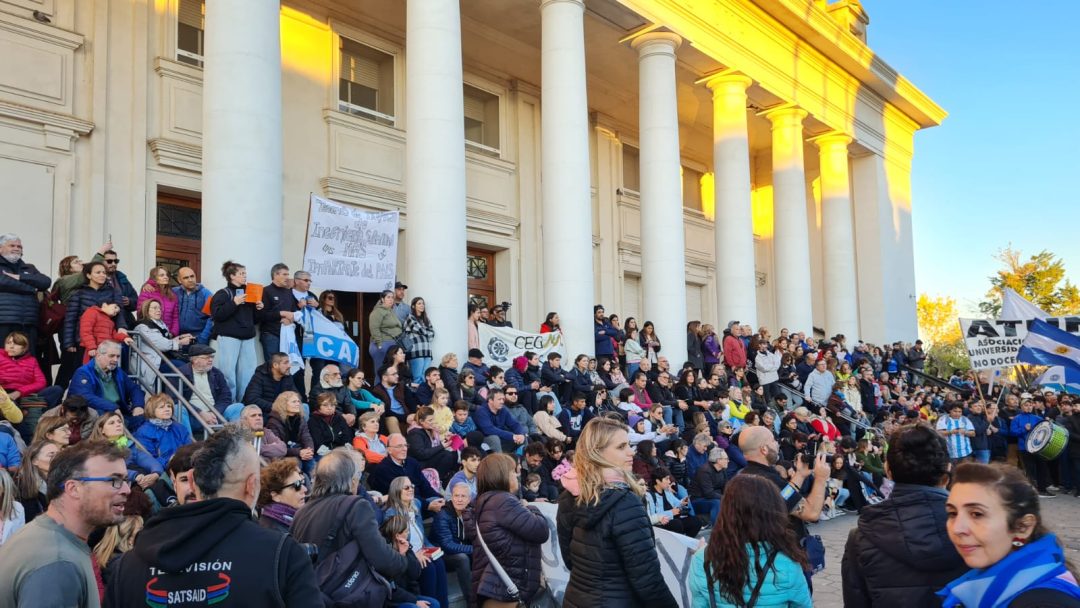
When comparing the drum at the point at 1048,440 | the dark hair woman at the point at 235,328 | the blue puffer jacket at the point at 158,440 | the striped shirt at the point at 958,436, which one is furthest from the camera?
the drum at the point at 1048,440

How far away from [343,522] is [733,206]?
16.8 meters

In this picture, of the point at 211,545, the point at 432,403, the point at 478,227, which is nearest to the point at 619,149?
the point at 478,227

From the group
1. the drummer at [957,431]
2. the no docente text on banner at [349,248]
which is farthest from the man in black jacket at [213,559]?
the drummer at [957,431]

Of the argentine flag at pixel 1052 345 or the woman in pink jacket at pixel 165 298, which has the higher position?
the woman in pink jacket at pixel 165 298

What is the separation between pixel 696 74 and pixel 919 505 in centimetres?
1907

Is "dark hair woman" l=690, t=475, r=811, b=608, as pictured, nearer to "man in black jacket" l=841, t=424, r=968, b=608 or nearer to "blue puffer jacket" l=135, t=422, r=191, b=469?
"man in black jacket" l=841, t=424, r=968, b=608

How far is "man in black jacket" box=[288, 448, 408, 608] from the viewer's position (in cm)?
455

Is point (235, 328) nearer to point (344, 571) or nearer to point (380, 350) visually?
point (380, 350)

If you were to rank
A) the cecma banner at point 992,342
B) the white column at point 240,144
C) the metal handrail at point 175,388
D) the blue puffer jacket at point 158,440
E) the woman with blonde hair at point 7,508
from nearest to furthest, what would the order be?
the woman with blonde hair at point 7,508, the blue puffer jacket at point 158,440, the metal handrail at point 175,388, the white column at point 240,144, the cecma banner at point 992,342

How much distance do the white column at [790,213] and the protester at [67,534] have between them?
69.4 feet

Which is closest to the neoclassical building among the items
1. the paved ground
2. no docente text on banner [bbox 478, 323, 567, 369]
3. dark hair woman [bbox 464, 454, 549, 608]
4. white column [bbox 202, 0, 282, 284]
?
white column [bbox 202, 0, 282, 284]

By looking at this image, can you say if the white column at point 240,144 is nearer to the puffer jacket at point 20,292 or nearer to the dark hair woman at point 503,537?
the puffer jacket at point 20,292

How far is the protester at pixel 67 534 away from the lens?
8.22 feet

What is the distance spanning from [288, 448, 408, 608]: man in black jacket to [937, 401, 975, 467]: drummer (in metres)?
11.6
